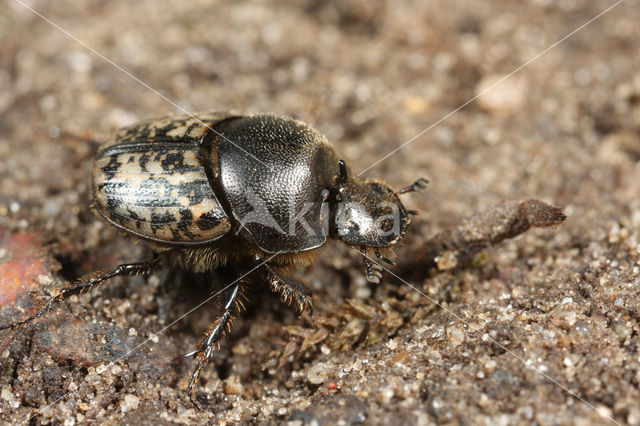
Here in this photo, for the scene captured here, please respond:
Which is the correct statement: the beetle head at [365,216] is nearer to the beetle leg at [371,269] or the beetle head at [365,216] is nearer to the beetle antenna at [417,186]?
the beetle leg at [371,269]

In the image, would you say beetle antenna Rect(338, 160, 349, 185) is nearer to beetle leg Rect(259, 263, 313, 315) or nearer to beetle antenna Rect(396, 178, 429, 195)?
beetle antenna Rect(396, 178, 429, 195)

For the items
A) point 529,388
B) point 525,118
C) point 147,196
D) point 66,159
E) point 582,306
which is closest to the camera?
point 529,388

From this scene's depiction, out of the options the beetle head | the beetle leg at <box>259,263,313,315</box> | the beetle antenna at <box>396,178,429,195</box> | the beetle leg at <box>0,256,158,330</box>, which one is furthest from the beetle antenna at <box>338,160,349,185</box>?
the beetle leg at <box>0,256,158,330</box>

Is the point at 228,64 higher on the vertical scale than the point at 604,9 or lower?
lower

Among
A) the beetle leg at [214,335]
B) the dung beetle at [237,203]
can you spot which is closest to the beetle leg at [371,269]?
the dung beetle at [237,203]

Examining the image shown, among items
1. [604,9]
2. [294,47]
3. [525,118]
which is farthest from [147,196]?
[604,9]

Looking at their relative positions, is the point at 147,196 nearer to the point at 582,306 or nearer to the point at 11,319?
the point at 11,319

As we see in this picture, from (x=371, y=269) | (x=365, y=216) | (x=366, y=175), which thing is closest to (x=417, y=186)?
(x=365, y=216)

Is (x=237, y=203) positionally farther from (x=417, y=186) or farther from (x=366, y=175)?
(x=366, y=175)

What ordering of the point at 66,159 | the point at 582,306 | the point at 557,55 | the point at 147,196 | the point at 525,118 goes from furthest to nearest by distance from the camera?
the point at 557,55 → the point at 525,118 → the point at 66,159 → the point at 147,196 → the point at 582,306
